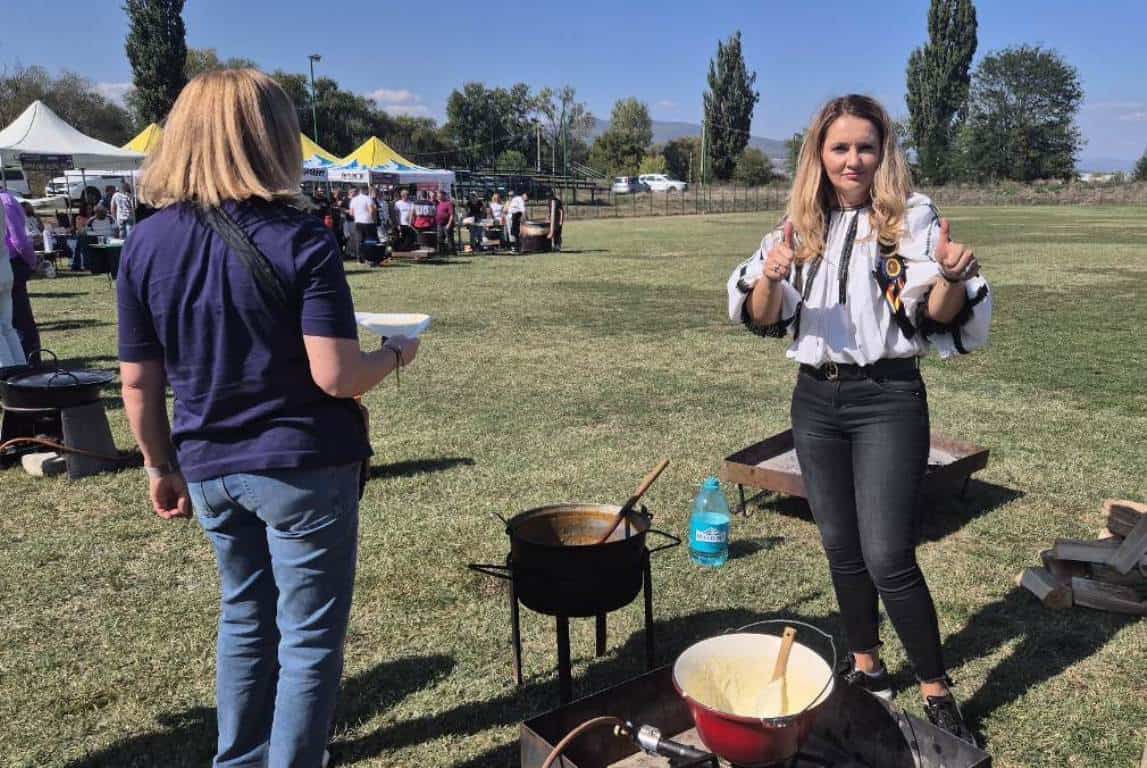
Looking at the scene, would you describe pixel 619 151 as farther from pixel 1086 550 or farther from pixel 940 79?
pixel 1086 550

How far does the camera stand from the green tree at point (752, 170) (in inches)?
3127

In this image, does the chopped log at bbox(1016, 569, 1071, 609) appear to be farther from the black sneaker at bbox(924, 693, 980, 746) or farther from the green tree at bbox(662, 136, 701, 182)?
the green tree at bbox(662, 136, 701, 182)

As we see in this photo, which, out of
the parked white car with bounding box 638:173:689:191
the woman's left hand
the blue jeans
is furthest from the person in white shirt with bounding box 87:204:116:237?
the parked white car with bounding box 638:173:689:191

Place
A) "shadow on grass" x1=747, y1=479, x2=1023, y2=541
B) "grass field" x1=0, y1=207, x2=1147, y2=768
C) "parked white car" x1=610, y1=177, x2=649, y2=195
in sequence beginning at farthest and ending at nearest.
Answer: "parked white car" x1=610, y1=177, x2=649, y2=195, "shadow on grass" x1=747, y1=479, x2=1023, y2=541, "grass field" x1=0, y1=207, x2=1147, y2=768

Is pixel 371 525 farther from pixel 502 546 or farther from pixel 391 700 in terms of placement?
pixel 391 700

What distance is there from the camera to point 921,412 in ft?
8.87

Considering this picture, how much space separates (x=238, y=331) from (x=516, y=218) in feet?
72.6

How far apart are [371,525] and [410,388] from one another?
353cm

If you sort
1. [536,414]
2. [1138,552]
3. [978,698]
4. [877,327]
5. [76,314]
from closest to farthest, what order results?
1. [877,327]
2. [978,698]
3. [1138,552]
4. [536,414]
5. [76,314]

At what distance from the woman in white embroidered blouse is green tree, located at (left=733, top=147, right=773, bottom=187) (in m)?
77.5

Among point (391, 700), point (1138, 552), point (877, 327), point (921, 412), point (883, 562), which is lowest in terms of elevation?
point (391, 700)

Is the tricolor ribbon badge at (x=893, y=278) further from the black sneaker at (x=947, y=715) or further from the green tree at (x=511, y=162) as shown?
the green tree at (x=511, y=162)

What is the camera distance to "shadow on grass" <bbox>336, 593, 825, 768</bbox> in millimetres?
3051

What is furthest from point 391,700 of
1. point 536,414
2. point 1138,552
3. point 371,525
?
point 536,414
